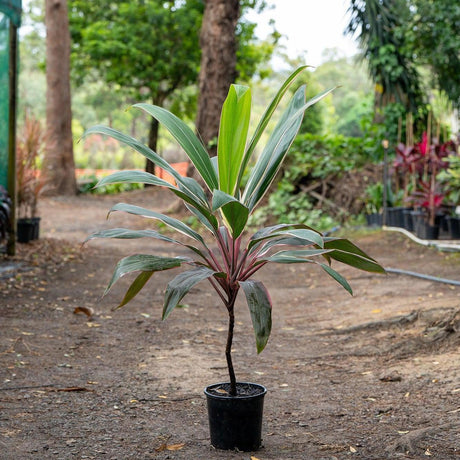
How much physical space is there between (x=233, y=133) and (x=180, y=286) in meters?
0.54

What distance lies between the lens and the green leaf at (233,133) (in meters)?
2.14

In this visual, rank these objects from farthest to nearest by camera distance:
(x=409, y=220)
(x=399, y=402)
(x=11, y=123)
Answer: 1. (x=409, y=220)
2. (x=11, y=123)
3. (x=399, y=402)

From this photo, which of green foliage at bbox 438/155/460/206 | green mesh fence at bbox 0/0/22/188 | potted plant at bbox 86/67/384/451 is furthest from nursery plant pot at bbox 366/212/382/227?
potted plant at bbox 86/67/384/451

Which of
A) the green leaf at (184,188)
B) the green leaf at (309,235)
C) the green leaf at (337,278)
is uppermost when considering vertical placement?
the green leaf at (184,188)

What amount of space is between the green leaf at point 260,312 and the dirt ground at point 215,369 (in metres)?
0.53

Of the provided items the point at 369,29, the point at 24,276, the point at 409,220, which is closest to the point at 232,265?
the point at 24,276

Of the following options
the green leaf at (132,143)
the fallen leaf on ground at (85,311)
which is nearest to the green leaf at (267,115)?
the green leaf at (132,143)

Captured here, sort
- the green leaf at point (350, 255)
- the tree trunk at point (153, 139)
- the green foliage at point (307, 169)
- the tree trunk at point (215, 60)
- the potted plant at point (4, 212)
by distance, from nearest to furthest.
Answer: the green leaf at point (350, 255) → the potted plant at point (4, 212) → the green foliage at point (307, 169) → the tree trunk at point (215, 60) → the tree trunk at point (153, 139)

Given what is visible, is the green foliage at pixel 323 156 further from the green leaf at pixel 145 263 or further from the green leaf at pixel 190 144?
the green leaf at pixel 145 263

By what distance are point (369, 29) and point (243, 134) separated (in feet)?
32.7

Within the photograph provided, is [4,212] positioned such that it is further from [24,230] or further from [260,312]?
[260,312]

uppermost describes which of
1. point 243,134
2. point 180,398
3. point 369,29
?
point 369,29

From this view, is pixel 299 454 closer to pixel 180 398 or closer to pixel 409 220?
pixel 180 398

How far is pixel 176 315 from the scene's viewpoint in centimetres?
470
